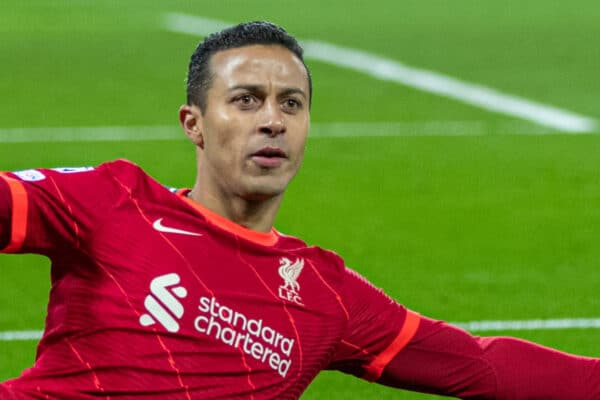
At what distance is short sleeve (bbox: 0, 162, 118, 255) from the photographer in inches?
156

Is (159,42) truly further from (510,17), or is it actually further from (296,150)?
(296,150)

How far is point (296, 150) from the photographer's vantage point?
14.6ft

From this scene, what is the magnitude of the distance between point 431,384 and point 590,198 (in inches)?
209

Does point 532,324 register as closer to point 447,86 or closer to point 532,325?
point 532,325

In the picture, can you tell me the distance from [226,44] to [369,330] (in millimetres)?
925

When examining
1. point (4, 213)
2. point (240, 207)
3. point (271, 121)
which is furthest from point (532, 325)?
point (4, 213)

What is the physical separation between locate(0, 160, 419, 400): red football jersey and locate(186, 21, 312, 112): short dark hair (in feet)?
0.93

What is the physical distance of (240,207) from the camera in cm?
451

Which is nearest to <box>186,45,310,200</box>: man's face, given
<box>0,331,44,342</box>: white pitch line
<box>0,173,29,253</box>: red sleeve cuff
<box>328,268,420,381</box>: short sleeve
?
<box>328,268,420,381</box>: short sleeve

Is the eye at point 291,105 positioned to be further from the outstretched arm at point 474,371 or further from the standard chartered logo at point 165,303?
the outstretched arm at point 474,371

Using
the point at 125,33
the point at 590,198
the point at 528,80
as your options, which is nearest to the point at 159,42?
the point at 125,33

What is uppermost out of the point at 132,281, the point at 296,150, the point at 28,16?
the point at 296,150

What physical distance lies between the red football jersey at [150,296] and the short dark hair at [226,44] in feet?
0.93

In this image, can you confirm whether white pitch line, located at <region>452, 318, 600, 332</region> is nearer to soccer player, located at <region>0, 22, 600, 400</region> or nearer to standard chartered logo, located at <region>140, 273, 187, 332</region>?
soccer player, located at <region>0, 22, 600, 400</region>
